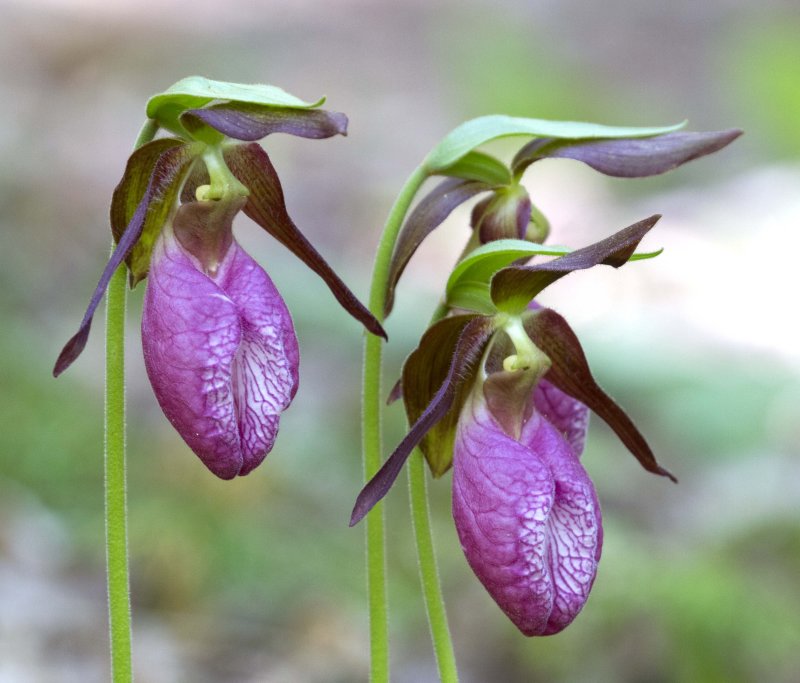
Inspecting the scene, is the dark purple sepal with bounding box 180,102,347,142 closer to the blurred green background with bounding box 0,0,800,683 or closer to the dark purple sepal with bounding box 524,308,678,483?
the dark purple sepal with bounding box 524,308,678,483

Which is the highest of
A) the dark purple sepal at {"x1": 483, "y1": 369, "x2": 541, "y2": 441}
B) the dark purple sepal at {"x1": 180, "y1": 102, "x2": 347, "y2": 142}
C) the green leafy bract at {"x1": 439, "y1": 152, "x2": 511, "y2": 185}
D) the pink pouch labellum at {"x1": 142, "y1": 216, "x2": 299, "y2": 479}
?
the dark purple sepal at {"x1": 180, "y1": 102, "x2": 347, "y2": 142}

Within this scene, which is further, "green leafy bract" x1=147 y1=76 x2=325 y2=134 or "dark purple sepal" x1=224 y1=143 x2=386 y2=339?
"dark purple sepal" x1=224 y1=143 x2=386 y2=339

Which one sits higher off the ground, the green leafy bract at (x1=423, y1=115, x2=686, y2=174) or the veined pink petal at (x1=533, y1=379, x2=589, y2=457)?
the green leafy bract at (x1=423, y1=115, x2=686, y2=174)

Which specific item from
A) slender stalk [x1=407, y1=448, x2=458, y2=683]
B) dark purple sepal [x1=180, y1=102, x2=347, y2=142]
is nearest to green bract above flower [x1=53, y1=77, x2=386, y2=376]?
dark purple sepal [x1=180, y1=102, x2=347, y2=142]

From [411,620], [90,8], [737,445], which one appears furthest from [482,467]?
[90,8]

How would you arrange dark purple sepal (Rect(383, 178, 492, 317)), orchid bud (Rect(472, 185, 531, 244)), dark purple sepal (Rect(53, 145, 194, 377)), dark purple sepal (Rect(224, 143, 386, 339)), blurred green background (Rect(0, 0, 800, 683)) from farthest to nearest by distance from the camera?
blurred green background (Rect(0, 0, 800, 683))
orchid bud (Rect(472, 185, 531, 244))
dark purple sepal (Rect(383, 178, 492, 317))
dark purple sepal (Rect(224, 143, 386, 339))
dark purple sepal (Rect(53, 145, 194, 377))

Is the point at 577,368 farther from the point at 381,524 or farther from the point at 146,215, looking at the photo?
the point at 146,215
